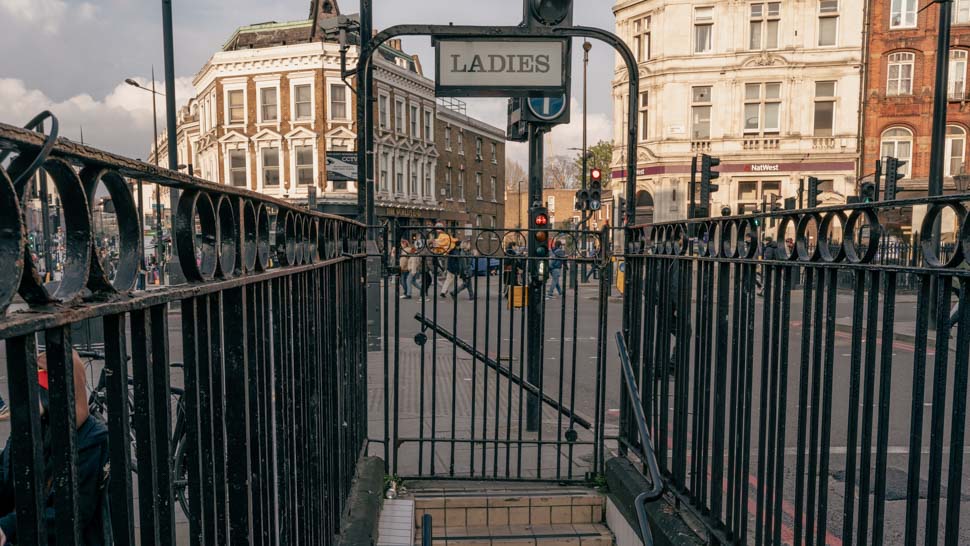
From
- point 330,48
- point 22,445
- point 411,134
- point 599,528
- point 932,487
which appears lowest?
point 599,528

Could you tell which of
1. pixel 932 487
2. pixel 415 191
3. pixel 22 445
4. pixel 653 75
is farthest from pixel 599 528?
pixel 415 191

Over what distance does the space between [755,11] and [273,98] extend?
23.6 meters

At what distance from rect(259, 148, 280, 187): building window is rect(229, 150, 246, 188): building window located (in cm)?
115

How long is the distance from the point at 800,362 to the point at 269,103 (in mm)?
35980

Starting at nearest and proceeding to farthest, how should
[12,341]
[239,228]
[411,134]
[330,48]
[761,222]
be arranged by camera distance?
[12,341]
[239,228]
[761,222]
[330,48]
[411,134]

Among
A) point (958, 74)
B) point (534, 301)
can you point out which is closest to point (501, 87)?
point (534, 301)

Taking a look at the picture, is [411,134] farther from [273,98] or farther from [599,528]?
[599,528]

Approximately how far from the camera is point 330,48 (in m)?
35.0

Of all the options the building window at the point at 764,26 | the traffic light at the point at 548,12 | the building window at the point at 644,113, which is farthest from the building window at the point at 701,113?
the traffic light at the point at 548,12

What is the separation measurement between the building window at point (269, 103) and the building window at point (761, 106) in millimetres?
22963

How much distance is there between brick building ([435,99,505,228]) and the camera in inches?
1821

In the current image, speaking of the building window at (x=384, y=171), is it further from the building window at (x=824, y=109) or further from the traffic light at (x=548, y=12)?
the traffic light at (x=548, y=12)

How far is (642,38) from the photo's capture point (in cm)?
3366

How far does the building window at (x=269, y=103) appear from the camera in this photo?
35.8 meters
